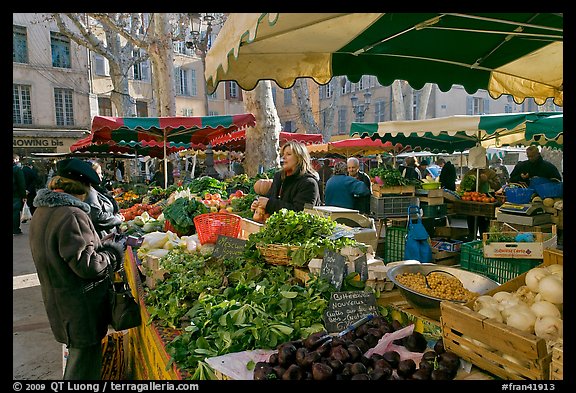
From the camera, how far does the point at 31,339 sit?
4.86 meters

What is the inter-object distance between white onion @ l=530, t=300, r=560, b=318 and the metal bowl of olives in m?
0.38

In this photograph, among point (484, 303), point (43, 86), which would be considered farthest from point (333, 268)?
point (43, 86)

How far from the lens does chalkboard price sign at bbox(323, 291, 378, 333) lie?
2.29 metres

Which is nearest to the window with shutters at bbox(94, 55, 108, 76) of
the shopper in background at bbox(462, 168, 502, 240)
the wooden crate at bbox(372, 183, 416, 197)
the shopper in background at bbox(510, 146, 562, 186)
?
the shopper in background at bbox(462, 168, 502, 240)

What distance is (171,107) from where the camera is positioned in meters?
14.2

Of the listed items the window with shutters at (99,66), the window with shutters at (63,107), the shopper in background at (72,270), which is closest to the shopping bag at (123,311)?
the shopper in background at (72,270)

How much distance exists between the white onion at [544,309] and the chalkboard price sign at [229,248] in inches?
80.6

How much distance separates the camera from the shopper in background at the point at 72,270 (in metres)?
2.78

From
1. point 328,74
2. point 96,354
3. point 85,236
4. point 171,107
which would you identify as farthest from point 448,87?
point 171,107

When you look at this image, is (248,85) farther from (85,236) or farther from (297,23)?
(85,236)

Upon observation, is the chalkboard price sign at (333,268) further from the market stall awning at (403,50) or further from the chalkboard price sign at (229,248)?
the market stall awning at (403,50)

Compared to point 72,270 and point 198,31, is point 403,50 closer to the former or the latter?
point 72,270

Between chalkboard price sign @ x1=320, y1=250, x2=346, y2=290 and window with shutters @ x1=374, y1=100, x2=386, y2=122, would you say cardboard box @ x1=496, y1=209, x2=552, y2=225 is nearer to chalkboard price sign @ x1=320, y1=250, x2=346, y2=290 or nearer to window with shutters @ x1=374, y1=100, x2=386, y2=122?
chalkboard price sign @ x1=320, y1=250, x2=346, y2=290
